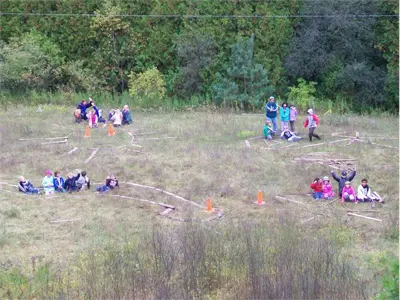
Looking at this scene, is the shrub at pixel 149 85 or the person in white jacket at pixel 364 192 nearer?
the person in white jacket at pixel 364 192

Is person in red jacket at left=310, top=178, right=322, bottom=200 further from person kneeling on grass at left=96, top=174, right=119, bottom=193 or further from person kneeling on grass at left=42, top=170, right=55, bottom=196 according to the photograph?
person kneeling on grass at left=42, top=170, right=55, bottom=196

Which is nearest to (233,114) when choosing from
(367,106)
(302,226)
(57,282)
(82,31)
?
(367,106)

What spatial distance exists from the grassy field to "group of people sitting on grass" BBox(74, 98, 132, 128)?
17.5 inches

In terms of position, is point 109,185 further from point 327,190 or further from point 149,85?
point 149,85

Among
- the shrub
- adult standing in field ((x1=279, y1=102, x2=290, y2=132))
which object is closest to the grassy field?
adult standing in field ((x1=279, y1=102, x2=290, y2=132))

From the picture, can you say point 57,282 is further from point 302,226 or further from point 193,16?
point 193,16

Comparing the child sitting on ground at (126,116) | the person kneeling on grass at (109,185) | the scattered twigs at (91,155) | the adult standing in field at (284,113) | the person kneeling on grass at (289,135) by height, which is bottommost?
the person kneeling on grass at (109,185)

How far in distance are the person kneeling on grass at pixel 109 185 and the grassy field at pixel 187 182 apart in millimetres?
252

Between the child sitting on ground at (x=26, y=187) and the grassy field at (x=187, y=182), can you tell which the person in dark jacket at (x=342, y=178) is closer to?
the grassy field at (x=187, y=182)

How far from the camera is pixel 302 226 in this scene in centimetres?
1617

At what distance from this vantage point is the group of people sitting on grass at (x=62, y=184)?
19406mm

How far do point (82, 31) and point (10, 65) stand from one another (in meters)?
4.28

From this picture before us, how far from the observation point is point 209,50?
110 feet

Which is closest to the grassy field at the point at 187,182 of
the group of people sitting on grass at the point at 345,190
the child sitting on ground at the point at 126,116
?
the group of people sitting on grass at the point at 345,190
